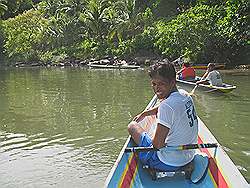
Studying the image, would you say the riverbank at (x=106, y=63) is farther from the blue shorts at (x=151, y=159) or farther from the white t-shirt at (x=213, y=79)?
the blue shorts at (x=151, y=159)

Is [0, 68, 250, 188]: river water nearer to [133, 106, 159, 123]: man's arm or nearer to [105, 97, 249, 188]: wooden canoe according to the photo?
[133, 106, 159, 123]: man's arm

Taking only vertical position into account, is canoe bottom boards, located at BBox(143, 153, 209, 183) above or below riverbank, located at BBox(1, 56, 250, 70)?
above

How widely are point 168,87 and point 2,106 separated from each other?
413 inches

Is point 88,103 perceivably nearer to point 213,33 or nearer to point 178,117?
point 178,117

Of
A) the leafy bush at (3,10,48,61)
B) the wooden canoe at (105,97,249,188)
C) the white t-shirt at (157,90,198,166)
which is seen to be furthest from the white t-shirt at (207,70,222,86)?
the leafy bush at (3,10,48,61)

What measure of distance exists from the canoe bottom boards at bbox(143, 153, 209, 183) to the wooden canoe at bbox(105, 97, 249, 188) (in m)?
0.03

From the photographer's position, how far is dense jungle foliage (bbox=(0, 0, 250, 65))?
25.2 metres

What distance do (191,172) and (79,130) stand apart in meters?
5.28

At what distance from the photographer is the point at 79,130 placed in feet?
31.6

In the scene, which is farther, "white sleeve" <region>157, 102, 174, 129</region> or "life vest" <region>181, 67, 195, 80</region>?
"life vest" <region>181, 67, 195, 80</region>

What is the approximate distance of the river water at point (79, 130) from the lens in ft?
22.2

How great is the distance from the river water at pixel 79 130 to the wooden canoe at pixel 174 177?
1447 millimetres

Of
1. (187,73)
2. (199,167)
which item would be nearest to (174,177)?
(199,167)

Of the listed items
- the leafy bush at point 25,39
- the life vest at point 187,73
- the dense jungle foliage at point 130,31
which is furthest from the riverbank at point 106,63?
the life vest at point 187,73
